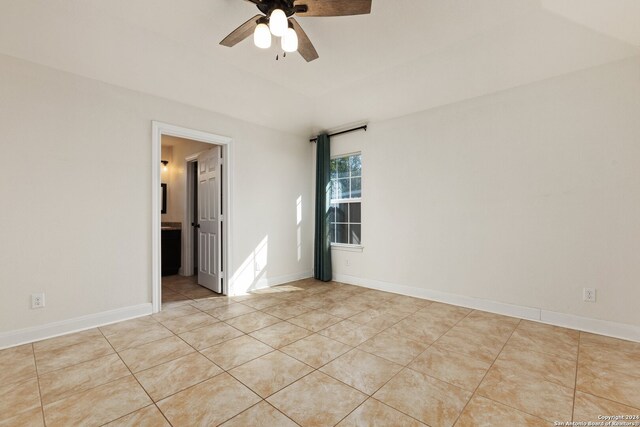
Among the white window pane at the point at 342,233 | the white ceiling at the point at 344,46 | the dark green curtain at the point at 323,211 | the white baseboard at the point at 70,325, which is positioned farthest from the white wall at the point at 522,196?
the white baseboard at the point at 70,325

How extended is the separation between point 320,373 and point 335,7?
2.60 m

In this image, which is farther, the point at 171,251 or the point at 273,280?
the point at 171,251

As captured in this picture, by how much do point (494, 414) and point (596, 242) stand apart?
222 cm

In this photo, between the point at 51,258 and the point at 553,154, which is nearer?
the point at 51,258

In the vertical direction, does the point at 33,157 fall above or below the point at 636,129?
below

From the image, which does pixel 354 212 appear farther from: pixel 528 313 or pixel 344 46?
pixel 528 313

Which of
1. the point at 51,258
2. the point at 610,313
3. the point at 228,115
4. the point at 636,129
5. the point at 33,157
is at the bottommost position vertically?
the point at 610,313

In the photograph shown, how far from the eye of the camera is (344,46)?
300 centimetres

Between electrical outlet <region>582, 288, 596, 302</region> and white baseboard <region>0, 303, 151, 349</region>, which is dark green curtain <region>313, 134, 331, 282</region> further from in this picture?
electrical outlet <region>582, 288, 596, 302</region>

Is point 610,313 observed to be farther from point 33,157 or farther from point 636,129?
point 33,157

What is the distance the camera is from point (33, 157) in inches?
103

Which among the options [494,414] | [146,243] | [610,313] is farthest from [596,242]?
[146,243]

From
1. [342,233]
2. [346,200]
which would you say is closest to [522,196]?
[346,200]

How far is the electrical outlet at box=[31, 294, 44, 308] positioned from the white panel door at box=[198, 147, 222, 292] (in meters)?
1.88
